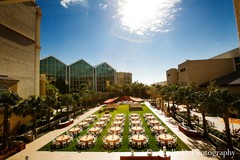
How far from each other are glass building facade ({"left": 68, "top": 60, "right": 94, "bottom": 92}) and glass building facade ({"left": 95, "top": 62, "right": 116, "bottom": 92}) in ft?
8.61

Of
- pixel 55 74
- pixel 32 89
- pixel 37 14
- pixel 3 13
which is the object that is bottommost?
pixel 32 89

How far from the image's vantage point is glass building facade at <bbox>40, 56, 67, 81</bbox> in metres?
51.9

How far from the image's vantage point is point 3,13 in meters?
22.4

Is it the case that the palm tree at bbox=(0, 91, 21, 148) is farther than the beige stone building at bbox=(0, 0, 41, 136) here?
No

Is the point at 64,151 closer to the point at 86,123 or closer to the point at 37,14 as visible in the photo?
the point at 86,123

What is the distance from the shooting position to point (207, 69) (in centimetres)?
4428

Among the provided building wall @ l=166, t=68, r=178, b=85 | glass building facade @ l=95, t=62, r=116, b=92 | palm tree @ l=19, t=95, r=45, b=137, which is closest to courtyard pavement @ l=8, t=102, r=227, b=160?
palm tree @ l=19, t=95, r=45, b=137

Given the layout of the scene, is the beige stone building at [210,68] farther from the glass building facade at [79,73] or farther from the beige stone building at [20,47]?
the beige stone building at [20,47]

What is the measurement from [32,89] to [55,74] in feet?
84.7

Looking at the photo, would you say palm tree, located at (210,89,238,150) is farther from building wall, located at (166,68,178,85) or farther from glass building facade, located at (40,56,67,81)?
building wall, located at (166,68,178,85)

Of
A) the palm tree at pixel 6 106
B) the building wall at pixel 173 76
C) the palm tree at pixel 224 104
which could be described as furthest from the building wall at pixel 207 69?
the palm tree at pixel 6 106

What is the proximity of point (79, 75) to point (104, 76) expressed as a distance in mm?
9030

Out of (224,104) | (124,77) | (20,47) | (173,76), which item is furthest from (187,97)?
(124,77)

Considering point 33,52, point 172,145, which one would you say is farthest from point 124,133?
point 33,52
